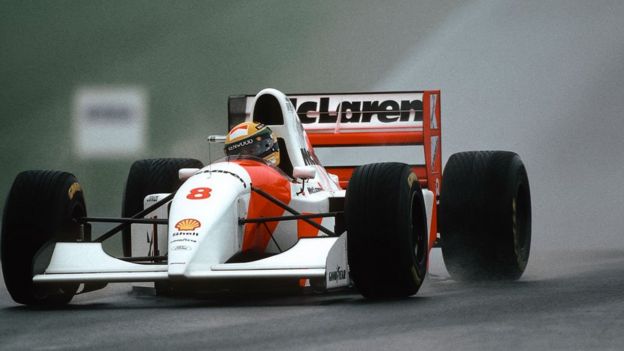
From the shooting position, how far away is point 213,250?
753cm

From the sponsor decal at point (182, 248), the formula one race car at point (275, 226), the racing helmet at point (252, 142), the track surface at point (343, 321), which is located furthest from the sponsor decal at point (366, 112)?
the sponsor decal at point (182, 248)

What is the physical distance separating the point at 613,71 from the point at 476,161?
11.0 metres

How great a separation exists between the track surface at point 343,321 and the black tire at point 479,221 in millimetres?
448

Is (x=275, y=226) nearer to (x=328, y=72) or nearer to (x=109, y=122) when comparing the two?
(x=109, y=122)

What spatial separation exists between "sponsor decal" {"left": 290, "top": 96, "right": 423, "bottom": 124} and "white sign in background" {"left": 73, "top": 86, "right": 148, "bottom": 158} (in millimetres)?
8003

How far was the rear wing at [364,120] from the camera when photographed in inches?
426

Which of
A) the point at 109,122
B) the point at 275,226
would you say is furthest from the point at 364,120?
the point at 109,122

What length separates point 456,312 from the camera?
6.89 meters

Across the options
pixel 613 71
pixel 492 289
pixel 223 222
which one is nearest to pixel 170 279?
pixel 223 222

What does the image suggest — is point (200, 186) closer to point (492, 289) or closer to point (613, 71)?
point (492, 289)

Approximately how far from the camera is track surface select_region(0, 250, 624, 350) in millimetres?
5695

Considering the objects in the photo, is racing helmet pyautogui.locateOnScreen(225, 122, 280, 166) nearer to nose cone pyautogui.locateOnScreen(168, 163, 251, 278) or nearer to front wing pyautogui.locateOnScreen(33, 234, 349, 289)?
nose cone pyautogui.locateOnScreen(168, 163, 251, 278)

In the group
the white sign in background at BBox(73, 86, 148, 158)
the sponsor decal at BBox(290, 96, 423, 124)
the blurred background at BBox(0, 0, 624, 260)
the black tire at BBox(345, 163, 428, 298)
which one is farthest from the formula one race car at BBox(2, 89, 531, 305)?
the blurred background at BBox(0, 0, 624, 260)

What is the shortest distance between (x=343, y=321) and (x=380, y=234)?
1.11 m
